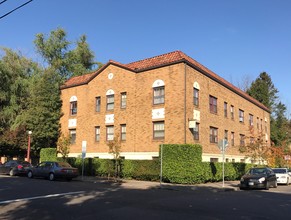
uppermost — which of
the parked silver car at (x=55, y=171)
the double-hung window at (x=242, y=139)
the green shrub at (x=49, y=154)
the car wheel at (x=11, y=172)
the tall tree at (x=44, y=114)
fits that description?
the tall tree at (x=44, y=114)

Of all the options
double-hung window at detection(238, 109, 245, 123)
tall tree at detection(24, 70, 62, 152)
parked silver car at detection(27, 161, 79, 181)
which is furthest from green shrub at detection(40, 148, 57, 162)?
double-hung window at detection(238, 109, 245, 123)

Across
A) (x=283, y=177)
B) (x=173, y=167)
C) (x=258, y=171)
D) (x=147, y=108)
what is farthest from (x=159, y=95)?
(x=283, y=177)

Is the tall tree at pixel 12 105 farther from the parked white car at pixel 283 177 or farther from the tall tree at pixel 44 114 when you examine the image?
the parked white car at pixel 283 177

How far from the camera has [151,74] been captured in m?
27.8

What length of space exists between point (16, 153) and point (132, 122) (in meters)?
18.0

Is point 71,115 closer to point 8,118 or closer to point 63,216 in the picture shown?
point 8,118

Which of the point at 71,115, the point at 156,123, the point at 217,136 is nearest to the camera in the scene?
the point at 156,123

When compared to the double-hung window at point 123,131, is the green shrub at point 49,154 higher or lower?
lower

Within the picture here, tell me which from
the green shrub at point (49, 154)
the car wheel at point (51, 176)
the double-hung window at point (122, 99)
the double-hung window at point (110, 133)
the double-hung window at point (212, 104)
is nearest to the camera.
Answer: the car wheel at point (51, 176)

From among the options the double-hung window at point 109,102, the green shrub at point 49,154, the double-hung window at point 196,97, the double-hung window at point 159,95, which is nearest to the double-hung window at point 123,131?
the double-hung window at point 109,102

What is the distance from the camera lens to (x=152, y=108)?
1073 inches

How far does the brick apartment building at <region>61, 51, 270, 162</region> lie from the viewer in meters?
26.0

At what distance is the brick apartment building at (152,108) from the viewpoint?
26.0 meters

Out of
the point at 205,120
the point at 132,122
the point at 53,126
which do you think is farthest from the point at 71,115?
the point at 205,120
